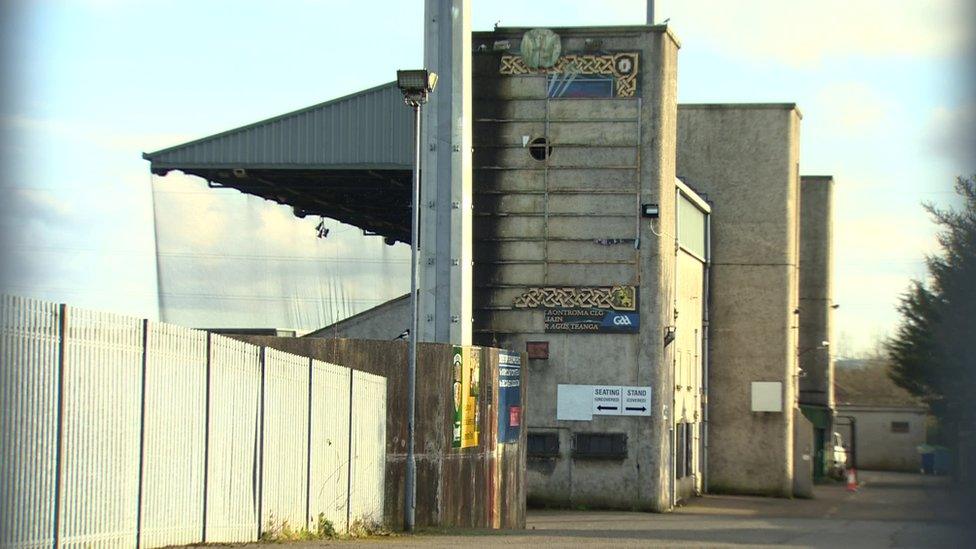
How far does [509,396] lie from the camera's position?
97.8 ft

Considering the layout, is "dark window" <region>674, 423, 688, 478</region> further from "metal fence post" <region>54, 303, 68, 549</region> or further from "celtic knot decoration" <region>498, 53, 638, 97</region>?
"metal fence post" <region>54, 303, 68, 549</region>

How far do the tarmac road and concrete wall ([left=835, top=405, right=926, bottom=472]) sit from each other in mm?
17122

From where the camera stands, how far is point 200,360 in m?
15.0

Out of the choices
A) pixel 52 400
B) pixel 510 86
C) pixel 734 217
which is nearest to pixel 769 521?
pixel 510 86

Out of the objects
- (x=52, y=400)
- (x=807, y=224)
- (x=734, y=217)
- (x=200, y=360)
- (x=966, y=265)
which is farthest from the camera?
(x=807, y=224)

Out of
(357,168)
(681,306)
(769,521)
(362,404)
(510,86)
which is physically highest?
(510,86)

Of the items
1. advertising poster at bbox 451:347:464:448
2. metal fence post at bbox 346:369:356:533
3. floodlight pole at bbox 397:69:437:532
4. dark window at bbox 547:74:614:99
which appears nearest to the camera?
metal fence post at bbox 346:369:356:533

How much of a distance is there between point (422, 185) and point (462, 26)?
393 centimetres

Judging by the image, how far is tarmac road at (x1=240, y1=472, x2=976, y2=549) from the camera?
8977mm

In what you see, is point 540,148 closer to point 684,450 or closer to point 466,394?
point 684,450

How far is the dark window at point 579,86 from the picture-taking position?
126 ft

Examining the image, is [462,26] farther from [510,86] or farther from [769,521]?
[769,521]

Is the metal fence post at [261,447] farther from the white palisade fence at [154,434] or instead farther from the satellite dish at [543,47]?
the satellite dish at [543,47]

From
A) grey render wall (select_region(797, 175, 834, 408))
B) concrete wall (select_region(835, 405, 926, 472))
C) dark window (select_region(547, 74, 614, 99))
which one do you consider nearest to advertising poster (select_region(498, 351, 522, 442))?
dark window (select_region(547, 74, 614, 99))
